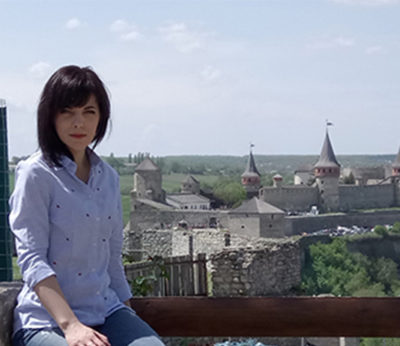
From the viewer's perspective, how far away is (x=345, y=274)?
34031 mm

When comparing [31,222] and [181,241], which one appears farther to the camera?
[181,241]

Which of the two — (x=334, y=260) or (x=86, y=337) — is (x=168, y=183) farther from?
(x=86, y=337)

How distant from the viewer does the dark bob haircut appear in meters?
2.22

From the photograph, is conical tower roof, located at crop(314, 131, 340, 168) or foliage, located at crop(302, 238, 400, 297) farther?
conical tower roof, located at crop(314, 131, 340, 168)

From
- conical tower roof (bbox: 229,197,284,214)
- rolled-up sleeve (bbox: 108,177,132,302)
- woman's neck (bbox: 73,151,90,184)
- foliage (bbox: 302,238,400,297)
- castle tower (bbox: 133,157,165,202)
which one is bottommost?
foliage (bbox: 302,238,400,297)

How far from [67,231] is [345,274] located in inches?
1286

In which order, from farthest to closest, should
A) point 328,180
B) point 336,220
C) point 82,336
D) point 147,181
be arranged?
point 328,180 < point 336,220 < point 147,181 < point 82,336

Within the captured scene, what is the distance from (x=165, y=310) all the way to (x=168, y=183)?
4419 inches

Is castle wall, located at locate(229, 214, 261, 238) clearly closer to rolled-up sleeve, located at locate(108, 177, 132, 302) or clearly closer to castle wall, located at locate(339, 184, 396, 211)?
Result: castle wall, located at locate(339, 184, 396, 211)

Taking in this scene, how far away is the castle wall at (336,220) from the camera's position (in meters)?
62.6

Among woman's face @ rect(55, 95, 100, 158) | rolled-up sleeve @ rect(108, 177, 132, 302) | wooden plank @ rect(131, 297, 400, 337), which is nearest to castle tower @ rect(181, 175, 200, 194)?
wooden plank @ rect(131, 297, 400, 337)

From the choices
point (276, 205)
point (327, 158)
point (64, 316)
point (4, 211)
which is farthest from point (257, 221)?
point (64, 316)

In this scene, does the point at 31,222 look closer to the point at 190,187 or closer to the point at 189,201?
the point at 189,201

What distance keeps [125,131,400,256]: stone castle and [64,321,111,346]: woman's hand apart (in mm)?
37139
